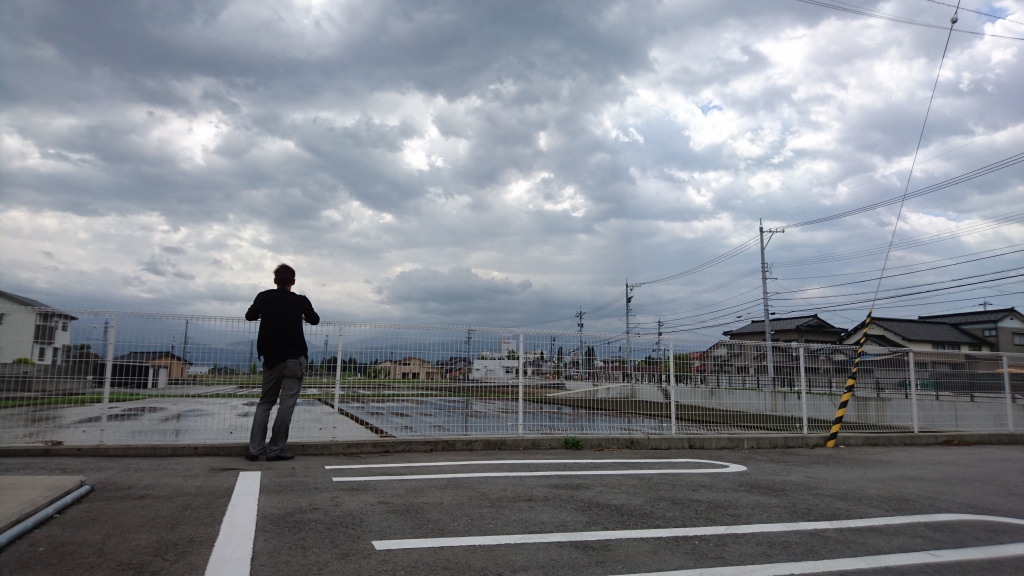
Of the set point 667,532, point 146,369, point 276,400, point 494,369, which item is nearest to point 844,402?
point 494,369

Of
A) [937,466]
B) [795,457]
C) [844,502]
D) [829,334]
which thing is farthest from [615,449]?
[829,334]

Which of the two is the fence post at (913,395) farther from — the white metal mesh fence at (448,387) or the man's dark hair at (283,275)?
the man's dark hair at (283,275)

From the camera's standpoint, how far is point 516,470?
6020 millimetres

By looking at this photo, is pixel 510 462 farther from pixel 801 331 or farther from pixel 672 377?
pixel 801 331

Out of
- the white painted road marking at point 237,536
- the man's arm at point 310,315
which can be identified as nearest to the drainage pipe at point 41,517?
the white painted road marking at point 237,536

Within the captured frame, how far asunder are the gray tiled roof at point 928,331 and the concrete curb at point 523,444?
33545 mm

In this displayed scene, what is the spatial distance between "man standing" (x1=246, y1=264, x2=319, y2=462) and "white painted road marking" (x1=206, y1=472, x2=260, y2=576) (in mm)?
1317

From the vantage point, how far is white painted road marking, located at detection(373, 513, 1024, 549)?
3566mm

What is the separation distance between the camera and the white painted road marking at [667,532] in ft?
11.7

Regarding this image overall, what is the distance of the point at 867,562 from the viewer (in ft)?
11.5

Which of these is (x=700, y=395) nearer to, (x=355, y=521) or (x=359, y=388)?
(x=359, y=388)

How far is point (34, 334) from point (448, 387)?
4.47 m

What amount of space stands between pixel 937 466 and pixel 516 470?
18.4 ft

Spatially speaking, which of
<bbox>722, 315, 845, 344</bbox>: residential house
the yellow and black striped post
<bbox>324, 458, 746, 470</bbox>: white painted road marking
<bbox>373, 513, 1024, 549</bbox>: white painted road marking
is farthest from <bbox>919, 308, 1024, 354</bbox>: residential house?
<bbox>373, 513, 1024, 549</bbox>: white painted road marking
